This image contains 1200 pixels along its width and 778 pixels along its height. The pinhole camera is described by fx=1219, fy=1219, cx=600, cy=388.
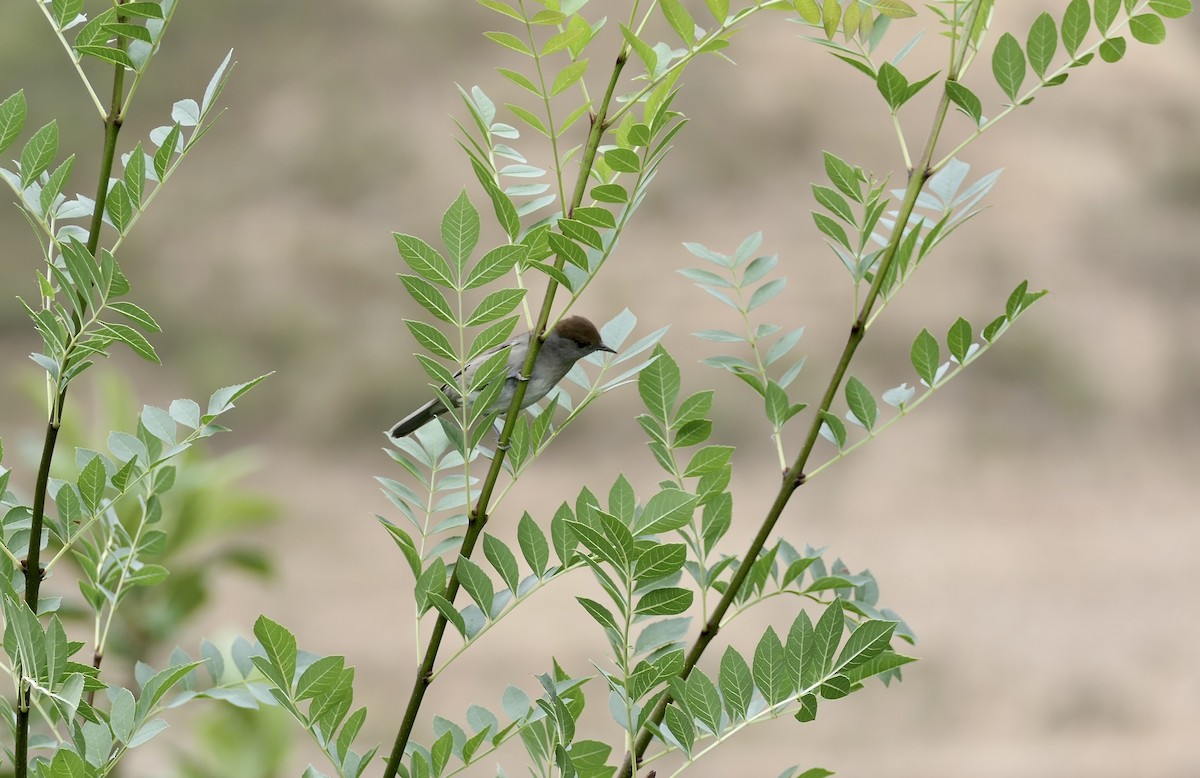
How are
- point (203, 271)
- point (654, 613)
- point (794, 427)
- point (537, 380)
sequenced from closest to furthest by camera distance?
point (654, 613), point (537, 380), point (794, 427), point (203, 271)

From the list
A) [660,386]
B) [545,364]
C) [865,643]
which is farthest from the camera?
[545,364]

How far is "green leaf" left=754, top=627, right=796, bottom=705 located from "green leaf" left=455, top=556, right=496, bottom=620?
102mm

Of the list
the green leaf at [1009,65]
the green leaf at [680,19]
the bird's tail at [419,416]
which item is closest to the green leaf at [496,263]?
the green leaf at [680,19]

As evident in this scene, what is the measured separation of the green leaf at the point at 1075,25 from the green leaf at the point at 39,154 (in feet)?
1.25

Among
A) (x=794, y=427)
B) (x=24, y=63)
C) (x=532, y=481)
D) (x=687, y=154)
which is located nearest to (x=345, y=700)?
(x=794, y=427)

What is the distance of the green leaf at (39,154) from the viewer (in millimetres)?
439

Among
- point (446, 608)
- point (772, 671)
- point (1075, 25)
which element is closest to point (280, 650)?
point (446, 608)

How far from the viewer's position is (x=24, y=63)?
3559mm

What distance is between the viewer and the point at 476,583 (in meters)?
0.44

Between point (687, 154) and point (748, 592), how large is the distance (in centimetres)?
290

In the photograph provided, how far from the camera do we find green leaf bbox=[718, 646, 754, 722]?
0.41 meters

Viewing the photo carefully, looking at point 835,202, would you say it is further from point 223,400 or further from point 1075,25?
point 223,400

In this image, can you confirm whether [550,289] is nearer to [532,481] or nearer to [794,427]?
[794,427]

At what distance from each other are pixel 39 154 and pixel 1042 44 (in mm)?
381
